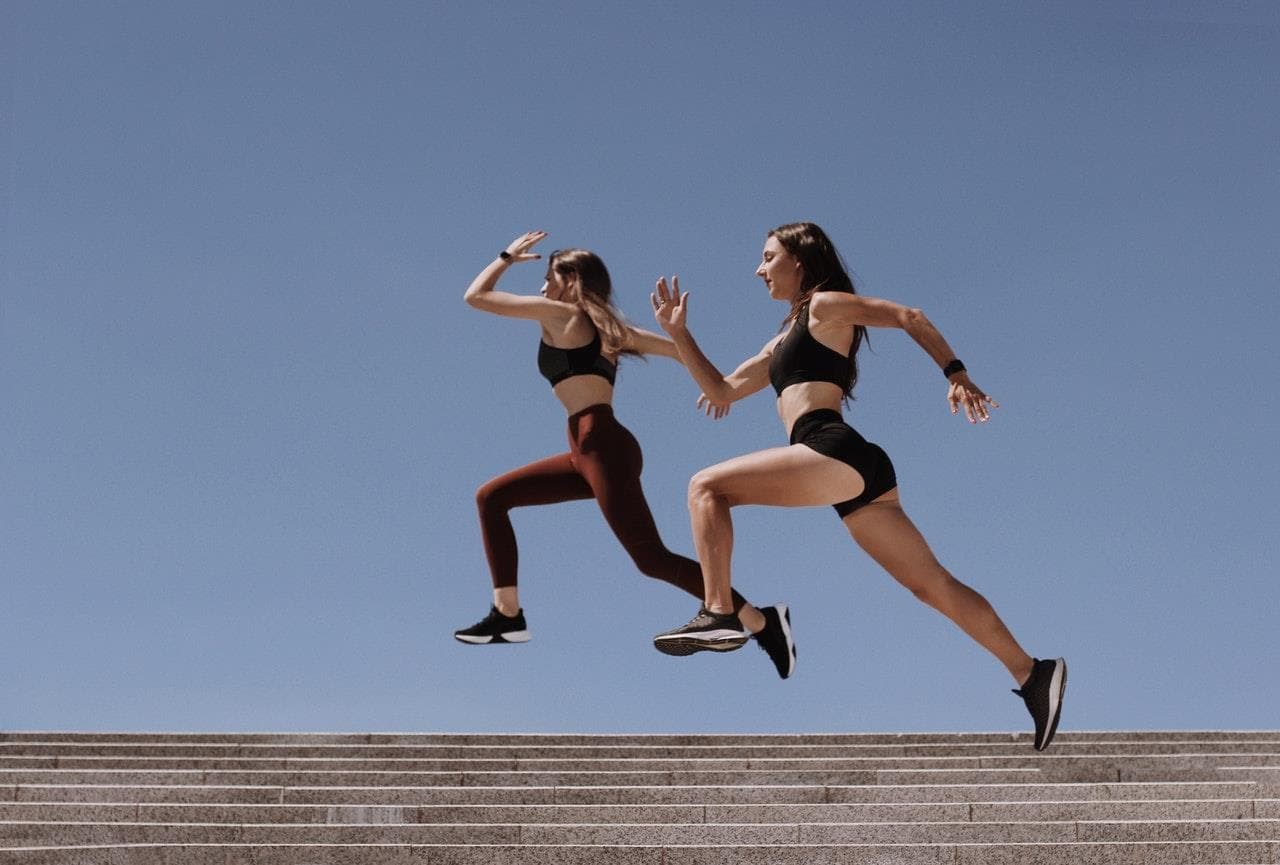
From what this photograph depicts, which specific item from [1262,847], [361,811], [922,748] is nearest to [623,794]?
[361,811]

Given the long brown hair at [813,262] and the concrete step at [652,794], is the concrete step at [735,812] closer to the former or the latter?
the concrete step at [652,794]

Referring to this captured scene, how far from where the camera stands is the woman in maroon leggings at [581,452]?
7.82 meters

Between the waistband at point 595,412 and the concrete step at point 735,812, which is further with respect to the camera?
the concrete step at point 735,812

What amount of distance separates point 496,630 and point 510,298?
1.79m

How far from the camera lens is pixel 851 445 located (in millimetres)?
7043

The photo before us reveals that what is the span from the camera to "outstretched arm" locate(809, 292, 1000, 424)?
6785mm

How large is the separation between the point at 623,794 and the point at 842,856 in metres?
2.65

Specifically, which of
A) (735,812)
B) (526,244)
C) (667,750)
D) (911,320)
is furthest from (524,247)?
(667,750)

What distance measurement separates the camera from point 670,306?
7617 millimetres

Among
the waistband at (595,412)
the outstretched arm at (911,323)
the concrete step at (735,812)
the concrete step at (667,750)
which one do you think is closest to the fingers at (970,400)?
the outstretched arm at (911,323)

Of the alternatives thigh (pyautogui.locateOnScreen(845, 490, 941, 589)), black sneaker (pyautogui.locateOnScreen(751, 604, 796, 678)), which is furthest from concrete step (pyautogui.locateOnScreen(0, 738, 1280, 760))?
thigh (pyautogui.locateOnScreen(845, 490, 941, 589))

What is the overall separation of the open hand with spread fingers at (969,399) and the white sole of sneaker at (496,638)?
9.47ft

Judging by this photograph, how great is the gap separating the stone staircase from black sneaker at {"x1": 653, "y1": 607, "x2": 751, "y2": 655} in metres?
2.50

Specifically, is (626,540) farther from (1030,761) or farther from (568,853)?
(1030,761)
